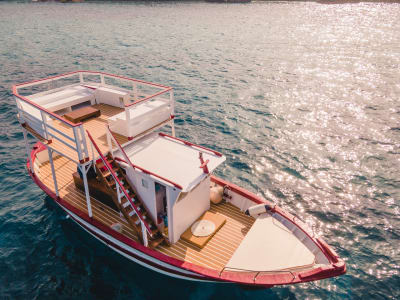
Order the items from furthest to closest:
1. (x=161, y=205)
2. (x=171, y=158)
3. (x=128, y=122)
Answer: (x=128, y=122), (x=171, y=158), (x=161, y=205)

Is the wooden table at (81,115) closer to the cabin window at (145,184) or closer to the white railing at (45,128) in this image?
the white railing at (45,128)

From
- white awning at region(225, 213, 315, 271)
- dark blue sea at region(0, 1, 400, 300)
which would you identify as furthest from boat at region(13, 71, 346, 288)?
dark blue sea at region(0, 1, 400, 300)

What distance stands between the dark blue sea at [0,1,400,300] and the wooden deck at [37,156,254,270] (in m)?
1.97

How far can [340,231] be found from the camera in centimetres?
1705

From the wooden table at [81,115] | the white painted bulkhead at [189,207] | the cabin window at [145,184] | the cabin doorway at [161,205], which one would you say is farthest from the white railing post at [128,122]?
the white painted bulkhead at [189,207]

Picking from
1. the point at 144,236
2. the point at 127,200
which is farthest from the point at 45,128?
the point at 144,236

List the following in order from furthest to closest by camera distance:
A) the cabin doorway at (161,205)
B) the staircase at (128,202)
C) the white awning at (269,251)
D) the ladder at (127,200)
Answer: the cabin doorway at (161,205) < the staircase at (128,202) < the ladder at (127,200) < the white awning at (269,251)

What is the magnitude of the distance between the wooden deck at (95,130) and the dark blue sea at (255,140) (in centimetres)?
569

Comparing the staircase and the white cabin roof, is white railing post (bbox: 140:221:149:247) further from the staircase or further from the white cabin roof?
the white cabin roof

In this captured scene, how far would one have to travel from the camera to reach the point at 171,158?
13883mm

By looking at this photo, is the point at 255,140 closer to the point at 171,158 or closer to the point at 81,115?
the point at 171,158

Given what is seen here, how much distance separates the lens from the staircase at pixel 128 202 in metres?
12.9

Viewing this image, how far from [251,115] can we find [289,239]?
19405 mm

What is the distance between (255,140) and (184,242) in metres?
15.2
